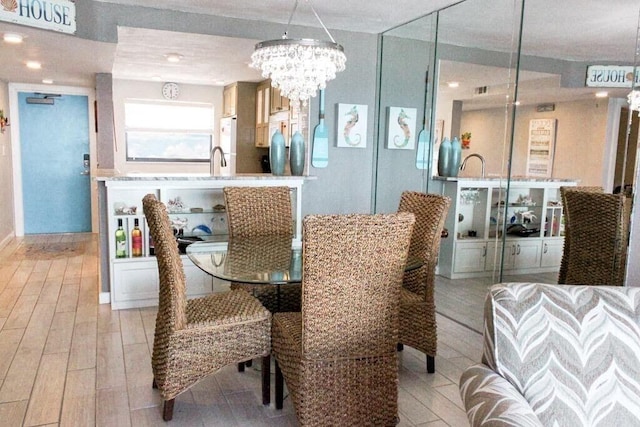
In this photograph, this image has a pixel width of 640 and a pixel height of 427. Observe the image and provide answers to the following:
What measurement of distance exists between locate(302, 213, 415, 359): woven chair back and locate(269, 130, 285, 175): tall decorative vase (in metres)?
2.35

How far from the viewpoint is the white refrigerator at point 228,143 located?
22.4 ft

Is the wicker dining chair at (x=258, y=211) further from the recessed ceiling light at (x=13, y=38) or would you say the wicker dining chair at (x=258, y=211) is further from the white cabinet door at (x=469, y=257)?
the recessed ceiling light at (x=13, y=38)

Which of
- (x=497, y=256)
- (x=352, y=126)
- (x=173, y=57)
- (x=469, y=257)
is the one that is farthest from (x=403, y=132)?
(x=173, y=57)

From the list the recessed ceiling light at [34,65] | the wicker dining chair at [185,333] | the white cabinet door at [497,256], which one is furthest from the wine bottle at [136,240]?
the white cabinet door at [497,256]

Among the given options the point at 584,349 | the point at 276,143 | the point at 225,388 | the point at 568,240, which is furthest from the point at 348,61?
A: the point at 584,349

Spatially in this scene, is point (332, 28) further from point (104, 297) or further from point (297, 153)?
point (104, 297)

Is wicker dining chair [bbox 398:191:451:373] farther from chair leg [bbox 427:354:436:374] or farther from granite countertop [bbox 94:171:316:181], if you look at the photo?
granite countertop [bbox 94:171:316:181]

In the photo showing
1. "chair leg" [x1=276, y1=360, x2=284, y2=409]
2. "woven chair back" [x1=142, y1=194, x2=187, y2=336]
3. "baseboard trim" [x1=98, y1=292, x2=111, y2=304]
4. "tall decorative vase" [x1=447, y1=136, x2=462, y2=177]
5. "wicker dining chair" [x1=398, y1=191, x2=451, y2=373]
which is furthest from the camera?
"tall decorative vase" [x1=447, y1=136, x2=462, y2=177]

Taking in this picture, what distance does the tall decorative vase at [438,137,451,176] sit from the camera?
13.5ft

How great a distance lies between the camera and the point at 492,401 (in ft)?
4.13

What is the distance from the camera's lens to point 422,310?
271 cm

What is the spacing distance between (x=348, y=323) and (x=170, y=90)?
5969mm

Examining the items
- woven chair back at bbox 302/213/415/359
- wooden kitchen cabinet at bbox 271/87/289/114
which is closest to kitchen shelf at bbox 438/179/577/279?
woven chair back at bbox 302/213/415/359

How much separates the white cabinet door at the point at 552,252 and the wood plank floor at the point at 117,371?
27.8 inches
